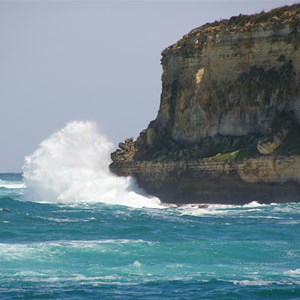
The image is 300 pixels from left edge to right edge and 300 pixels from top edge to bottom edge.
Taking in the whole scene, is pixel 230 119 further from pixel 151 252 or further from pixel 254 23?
pixel 151 252

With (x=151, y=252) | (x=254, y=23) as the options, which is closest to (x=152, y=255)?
(x=151, y=252)

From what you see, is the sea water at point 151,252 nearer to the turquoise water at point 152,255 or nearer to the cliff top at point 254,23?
the turquoise water at point 152,255

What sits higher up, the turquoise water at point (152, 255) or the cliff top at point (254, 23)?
the cliff top at point (254, 23)

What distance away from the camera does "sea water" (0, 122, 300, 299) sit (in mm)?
21406

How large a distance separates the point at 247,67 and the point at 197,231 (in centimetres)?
1852

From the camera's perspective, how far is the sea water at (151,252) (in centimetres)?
2141

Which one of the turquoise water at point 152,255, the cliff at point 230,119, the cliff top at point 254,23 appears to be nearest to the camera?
the turquoise water at point 152,255

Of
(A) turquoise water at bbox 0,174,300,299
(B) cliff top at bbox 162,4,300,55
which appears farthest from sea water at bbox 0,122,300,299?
(B) cliff top at bbox 162,4,300,55

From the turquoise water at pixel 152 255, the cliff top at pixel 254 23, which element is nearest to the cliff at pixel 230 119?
Result: the cliff top at pixel 254 23

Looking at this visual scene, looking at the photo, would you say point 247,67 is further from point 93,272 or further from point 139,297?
point 139,297

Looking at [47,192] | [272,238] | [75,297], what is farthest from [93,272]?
[47,192]

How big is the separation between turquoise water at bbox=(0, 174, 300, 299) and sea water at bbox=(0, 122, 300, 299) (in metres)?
0.02

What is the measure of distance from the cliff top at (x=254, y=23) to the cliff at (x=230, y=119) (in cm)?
6

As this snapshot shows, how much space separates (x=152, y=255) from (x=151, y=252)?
1.85 ft
